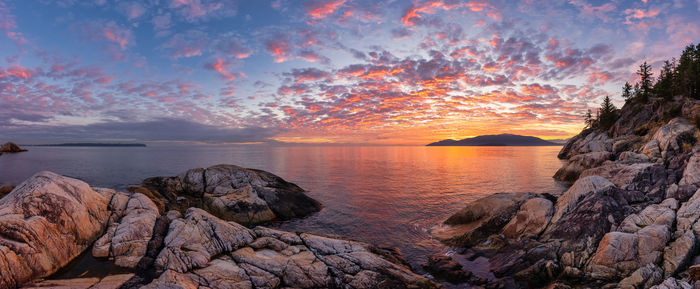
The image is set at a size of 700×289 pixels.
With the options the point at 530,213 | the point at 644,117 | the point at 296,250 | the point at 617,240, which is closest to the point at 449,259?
the point at 530,213

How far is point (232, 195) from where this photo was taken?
25188 millimetres

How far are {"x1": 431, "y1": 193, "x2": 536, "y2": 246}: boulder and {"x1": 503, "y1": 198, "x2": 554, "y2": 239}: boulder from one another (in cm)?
89

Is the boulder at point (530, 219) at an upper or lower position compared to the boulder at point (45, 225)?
lower

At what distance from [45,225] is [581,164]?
222 feet

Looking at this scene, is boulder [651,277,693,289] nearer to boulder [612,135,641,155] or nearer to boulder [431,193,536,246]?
boulder [431,193,536,246]

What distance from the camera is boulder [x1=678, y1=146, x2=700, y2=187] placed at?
17078 millimetres

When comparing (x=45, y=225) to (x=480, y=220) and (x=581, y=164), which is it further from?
(x=581, y=164)

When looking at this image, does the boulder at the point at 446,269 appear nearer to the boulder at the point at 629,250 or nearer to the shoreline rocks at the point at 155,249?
the shoreline rocks at the point at 155,249

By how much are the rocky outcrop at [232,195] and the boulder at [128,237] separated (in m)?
9.28

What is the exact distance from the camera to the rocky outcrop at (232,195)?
23.7m

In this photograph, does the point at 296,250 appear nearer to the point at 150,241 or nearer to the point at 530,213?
the point at 150,241

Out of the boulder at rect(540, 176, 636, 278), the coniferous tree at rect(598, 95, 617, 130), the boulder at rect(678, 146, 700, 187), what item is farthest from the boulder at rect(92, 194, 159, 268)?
the coniferous tree at rect(598, 95, 617, 130)

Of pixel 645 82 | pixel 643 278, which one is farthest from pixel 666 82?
pixel 643 278

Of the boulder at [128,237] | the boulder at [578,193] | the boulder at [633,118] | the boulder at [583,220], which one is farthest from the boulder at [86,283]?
the boulder at [633,118]
